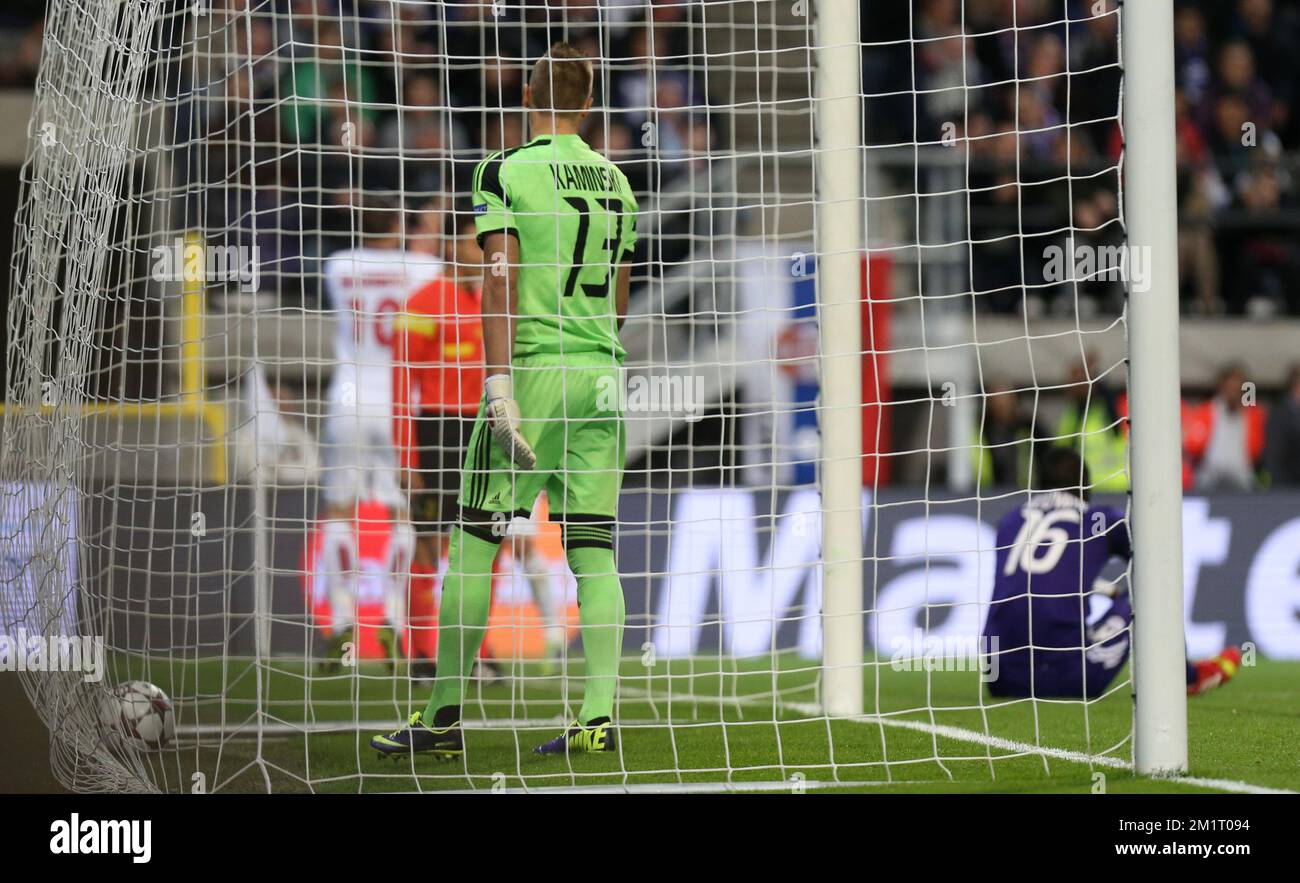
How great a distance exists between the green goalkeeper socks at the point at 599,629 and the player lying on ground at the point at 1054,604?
5.45 feet

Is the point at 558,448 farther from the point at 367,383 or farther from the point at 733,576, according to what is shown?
the point at 367,383

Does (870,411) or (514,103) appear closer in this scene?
(870,411)

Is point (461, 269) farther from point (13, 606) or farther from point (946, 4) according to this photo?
point (946, 4)

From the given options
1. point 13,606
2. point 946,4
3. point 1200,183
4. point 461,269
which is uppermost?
point 946,4

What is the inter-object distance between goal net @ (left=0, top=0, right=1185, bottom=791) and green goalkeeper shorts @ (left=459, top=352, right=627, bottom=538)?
6 centimetres

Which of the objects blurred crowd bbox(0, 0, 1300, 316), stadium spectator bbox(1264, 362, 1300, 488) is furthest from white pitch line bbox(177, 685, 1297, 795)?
stadium spectator bbox(1264, 362, 1300, 488)

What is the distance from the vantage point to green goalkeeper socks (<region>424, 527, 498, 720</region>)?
462 centimetres

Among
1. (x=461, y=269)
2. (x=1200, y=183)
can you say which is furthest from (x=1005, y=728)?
(x=1200, y=183)

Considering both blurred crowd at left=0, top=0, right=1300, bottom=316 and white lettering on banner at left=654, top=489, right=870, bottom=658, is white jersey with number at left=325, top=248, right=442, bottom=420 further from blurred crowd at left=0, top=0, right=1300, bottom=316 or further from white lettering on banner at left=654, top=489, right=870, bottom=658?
blurred crowd at left=0, top=0, right=1300, bottom=316

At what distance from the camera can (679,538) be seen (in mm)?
8438

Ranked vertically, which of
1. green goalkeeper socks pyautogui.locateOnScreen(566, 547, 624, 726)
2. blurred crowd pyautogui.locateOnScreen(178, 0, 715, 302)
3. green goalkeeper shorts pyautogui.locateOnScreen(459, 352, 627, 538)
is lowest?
green goalkeeper socks pyautogui.locateOnScreen(566, 547, 624, 726)

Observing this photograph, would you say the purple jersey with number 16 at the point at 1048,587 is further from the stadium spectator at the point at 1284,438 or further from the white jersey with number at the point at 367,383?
the stadium spectator at the point at 1284,438

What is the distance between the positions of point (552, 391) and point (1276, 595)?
19.0 feet

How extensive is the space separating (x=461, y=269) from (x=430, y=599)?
1.56 m
